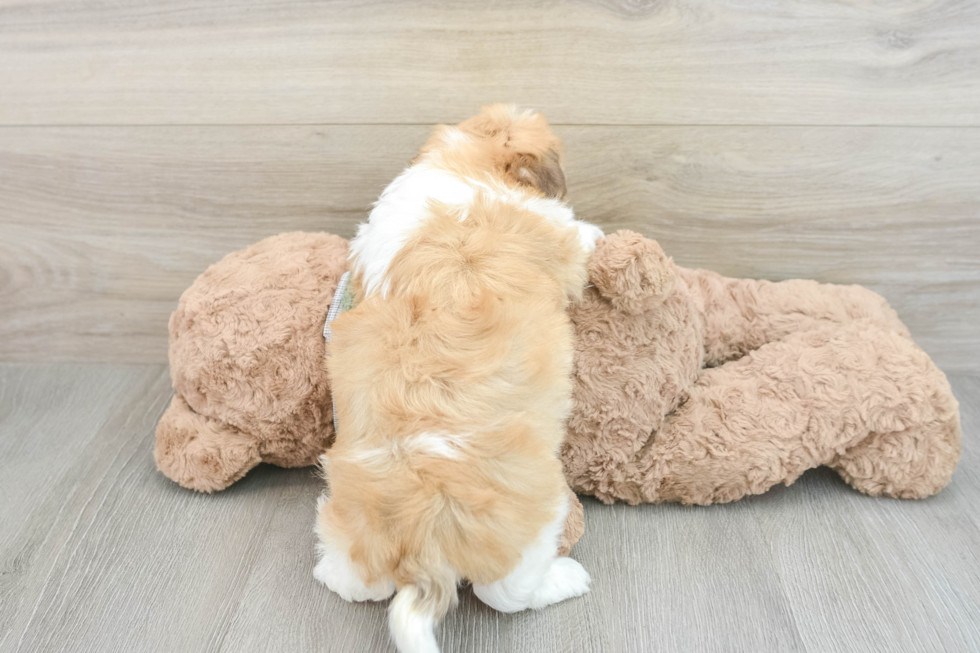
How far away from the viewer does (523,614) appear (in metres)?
→ 0.82

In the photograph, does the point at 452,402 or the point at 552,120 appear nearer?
the point at 452,402

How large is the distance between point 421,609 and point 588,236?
0.49 meters

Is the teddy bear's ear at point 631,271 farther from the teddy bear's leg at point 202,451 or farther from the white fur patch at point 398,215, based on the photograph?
the teddy bear's leg at point 202,451

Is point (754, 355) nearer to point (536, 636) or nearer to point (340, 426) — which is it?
point (536, 636)

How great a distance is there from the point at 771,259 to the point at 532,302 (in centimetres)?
63

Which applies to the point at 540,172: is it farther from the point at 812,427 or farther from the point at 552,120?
the point at 812,427

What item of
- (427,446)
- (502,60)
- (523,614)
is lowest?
(523,614)

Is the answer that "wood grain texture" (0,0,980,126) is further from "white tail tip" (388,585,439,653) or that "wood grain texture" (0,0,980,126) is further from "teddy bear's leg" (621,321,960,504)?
"white tail tip" (388,585,439,653)

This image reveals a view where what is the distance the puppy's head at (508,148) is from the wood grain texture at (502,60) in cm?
19

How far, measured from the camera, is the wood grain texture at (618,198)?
43.6 inches

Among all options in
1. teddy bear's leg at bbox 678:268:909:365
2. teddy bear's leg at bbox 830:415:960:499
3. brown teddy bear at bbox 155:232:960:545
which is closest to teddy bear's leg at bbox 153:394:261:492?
brown teddy bear at bbox 155:232:960:545

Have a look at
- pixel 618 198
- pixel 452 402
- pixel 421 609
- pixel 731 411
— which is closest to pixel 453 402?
pixel 452 402

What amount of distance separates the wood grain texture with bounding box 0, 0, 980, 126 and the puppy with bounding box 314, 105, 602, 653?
311 millimetres

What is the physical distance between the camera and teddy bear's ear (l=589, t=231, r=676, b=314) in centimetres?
83
